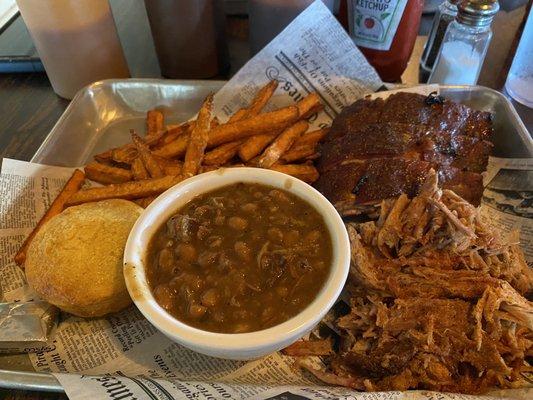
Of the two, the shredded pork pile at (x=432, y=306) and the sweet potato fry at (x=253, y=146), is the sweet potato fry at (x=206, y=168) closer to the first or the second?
the sweet potato fry at (x=253, y=146)

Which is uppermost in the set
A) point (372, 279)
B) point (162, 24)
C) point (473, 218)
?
point (162, 24)

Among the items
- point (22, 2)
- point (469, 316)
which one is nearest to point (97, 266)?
point (469, 316)

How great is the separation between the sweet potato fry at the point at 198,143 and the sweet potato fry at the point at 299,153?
1.43ft

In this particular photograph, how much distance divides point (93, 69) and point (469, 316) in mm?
2733

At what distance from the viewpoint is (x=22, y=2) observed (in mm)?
2697

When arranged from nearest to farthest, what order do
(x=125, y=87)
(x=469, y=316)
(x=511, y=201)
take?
1. (x=469, y=316)
2. (x=511, y=201)
3. (x=125, y=87)

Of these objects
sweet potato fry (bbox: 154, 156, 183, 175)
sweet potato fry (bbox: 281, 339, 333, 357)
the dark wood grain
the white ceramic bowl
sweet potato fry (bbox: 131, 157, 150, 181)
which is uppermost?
the white ceramic bowl

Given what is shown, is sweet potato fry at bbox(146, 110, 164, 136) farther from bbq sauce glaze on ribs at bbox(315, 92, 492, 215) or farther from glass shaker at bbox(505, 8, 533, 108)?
glass shaker at bbox(505, 8, 533, 108)

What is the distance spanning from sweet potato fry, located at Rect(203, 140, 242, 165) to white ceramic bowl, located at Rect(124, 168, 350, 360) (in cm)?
40

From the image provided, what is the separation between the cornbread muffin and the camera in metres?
1.78

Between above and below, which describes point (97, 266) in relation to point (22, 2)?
below

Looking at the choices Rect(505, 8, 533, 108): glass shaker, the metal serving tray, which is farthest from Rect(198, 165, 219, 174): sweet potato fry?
Rect(505, 8, 533, 108): glass shaker

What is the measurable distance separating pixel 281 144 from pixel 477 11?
4.35 feet

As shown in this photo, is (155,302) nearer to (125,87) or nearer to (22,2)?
(125,87)
